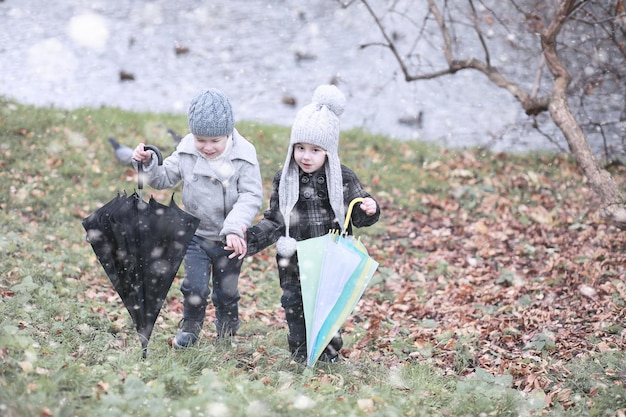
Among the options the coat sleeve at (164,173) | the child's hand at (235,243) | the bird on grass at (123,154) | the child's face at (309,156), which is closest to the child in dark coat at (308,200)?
the child's face at (309,156)

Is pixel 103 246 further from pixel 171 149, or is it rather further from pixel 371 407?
pixel 171 149

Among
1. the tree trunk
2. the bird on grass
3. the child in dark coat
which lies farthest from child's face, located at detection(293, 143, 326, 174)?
the bird on grass

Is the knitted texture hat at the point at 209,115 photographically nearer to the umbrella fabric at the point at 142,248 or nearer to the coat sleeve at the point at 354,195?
the umbrella fabric at the point at 142,248

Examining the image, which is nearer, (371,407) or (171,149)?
(371,407)

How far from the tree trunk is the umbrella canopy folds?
3.20m

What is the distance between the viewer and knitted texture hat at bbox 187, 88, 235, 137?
411 cm

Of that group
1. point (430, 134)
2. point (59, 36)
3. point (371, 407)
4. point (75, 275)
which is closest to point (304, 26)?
point (430, 134)

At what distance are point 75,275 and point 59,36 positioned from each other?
10.6 metres

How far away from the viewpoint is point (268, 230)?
4.30 m

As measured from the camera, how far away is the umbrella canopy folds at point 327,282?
4023mm

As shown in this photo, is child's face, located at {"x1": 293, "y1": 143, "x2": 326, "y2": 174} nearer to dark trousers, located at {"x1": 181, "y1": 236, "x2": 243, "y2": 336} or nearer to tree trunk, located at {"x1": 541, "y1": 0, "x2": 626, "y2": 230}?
dark trousers, located at {"x1": 181, "y1": 236, "x2": 243, "y2": 336}

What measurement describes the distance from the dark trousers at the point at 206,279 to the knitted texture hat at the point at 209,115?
77 cm

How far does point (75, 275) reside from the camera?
6.02m

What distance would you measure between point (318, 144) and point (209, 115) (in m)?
0.71
